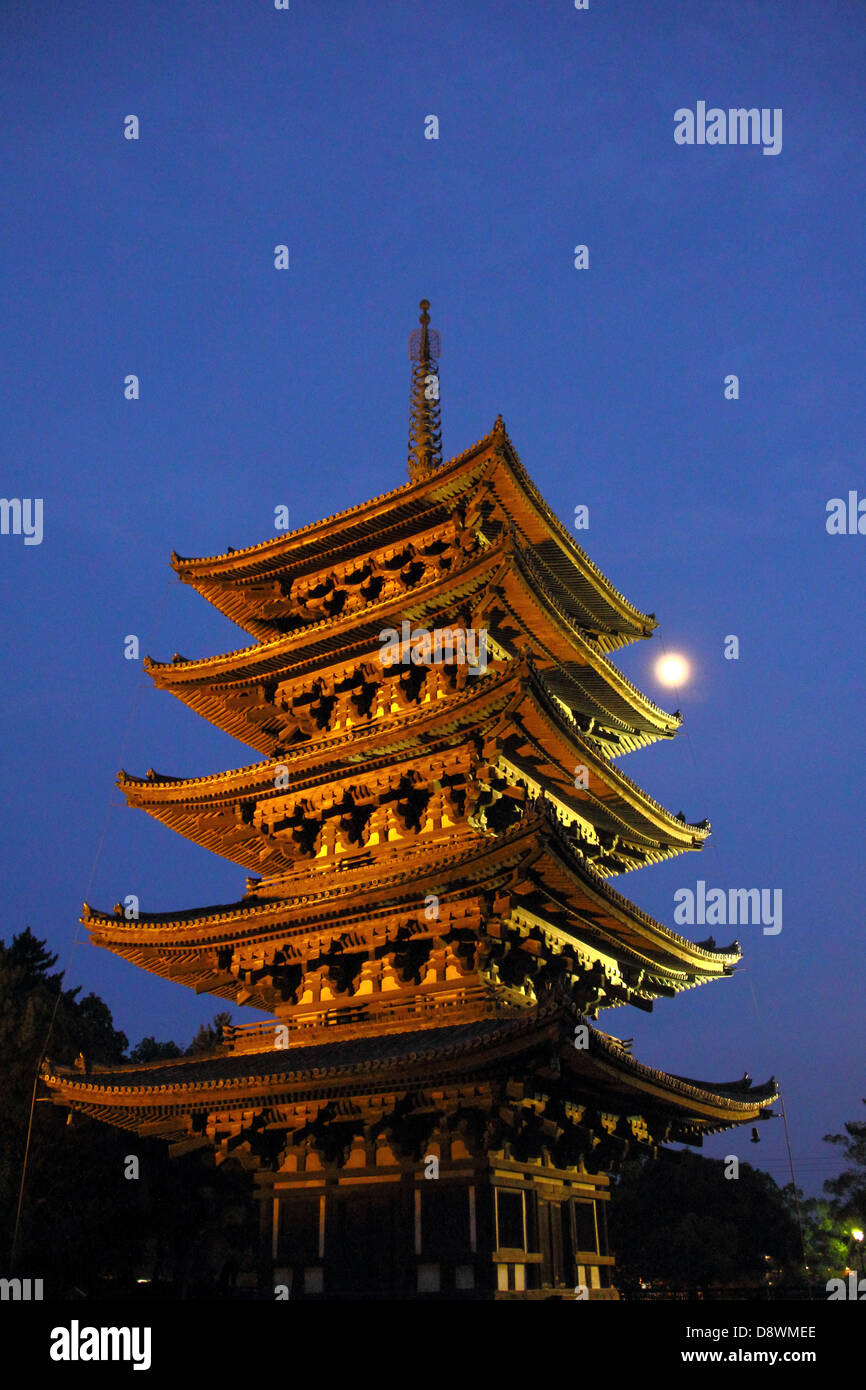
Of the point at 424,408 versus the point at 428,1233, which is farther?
the point at 424,408

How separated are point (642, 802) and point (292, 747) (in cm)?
942

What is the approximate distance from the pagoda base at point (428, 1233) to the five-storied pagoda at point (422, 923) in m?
0.05

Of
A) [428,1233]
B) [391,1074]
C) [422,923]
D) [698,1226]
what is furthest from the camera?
[698,1226]

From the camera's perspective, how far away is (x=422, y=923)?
21375mm

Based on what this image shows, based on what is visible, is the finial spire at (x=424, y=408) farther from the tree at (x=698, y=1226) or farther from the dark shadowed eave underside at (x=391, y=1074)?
the tree at (x=698, y=1226)

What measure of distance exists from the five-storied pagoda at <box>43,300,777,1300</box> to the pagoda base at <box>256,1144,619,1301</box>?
52mm

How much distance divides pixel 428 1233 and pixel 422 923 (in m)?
5.69

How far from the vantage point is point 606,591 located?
30203 millimetres

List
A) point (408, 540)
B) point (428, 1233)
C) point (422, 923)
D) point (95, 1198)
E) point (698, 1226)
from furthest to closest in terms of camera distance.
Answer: point (698, 1226), point (95, 1198), point (408, 540), point (422, 923), point (428, 1233)

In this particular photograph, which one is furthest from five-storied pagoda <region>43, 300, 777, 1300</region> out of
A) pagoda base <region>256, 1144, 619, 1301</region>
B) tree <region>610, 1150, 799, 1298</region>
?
tree <region>610, 1150, 799, 1298</region>

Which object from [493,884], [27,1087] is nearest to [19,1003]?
[27,1087]

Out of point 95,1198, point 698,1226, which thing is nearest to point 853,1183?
point 698,1226

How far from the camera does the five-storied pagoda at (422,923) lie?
1877 centimetres

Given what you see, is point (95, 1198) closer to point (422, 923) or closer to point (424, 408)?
point (422, 923)
